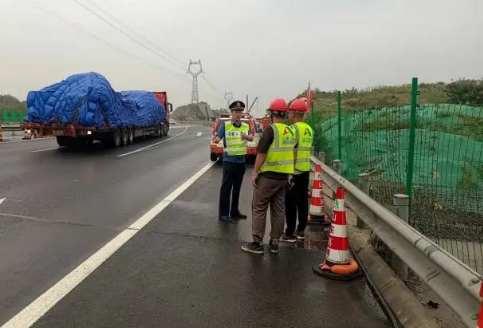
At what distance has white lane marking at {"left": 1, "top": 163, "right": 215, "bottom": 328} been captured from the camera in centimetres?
365

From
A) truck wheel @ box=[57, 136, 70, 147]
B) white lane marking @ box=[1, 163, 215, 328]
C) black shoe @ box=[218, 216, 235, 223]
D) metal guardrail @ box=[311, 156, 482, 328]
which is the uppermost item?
metal guardrail @ box=[311, 156, 482, 328]

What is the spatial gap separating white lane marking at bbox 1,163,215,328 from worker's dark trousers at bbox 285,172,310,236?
221 cm

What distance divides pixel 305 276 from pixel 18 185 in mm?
7686

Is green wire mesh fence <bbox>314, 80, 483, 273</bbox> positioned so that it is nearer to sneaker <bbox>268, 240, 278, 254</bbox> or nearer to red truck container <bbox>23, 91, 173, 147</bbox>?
sneaker <bbox>268, 240, 278, 254</bbox>

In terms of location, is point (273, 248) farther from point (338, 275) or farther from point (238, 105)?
point (238, 105)

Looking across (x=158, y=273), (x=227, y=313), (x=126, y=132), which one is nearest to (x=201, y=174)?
(x=158, y=273)

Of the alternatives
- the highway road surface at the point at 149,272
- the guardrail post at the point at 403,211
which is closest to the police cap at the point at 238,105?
the highway road surface at the point at 149,272

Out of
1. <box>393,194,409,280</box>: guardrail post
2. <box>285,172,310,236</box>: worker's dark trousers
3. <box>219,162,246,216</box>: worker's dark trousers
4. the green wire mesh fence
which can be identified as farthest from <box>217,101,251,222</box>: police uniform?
<box>393,194,409,280</box>: guardrail post

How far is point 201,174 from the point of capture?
1280 centimetres

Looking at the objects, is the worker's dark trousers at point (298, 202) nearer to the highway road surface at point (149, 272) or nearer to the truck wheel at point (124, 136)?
the highway road surface at point (149, 272)

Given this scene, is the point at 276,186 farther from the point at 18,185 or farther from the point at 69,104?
the point at 69,104

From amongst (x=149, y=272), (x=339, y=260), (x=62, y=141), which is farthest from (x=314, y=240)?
(x=62, y=141)

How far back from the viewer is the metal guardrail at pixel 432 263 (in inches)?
103

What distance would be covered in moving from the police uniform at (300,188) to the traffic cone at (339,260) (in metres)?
1.30
